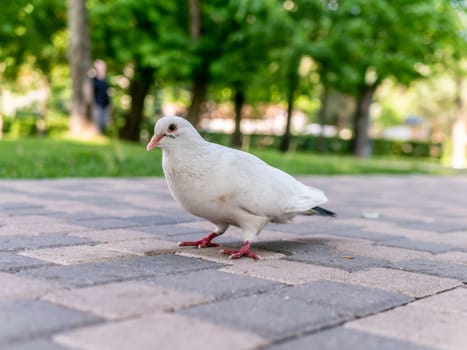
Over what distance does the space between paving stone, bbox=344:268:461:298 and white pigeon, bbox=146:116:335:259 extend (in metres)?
0.54

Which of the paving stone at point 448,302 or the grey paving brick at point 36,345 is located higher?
the grey paving brick at point 36,345

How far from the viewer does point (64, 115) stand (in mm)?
35438

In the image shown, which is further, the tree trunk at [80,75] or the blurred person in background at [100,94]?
the blurred person in background at [100,94]

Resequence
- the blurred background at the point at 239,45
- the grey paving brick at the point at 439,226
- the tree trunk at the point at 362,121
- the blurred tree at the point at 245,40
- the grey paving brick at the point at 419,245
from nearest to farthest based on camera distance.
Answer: the grey paving brick at the point at 419,245 → the grey paving brick at the point at 439,226 → the blurred tree at the point at 245,40 → the blurred background at the point at 239,45 → the tree trunk at the point at 362,121

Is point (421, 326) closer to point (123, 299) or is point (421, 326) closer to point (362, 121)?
point (123, 299)

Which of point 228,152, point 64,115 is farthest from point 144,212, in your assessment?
point 64,115

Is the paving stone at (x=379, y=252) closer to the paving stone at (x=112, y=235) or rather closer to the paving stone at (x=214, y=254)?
the paving stone at (x=214, y=254)

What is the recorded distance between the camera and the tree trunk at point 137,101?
22.3 metres

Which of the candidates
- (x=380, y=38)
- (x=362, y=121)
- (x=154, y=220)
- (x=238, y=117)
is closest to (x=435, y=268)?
(x=154, y=220)

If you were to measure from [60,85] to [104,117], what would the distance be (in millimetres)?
19638

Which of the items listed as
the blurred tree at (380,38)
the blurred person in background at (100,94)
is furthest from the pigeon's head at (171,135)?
the blurred tree at (380,38)

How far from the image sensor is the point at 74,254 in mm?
3039

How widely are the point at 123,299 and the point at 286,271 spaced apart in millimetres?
919

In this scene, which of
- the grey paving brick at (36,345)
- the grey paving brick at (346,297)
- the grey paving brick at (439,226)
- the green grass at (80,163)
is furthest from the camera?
the green grass at (80,163)
